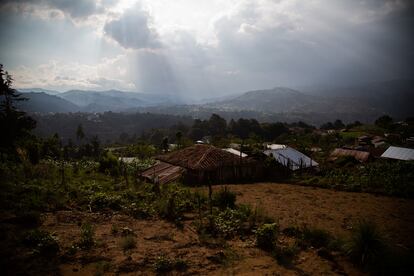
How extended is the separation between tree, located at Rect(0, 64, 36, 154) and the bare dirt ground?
1758cm

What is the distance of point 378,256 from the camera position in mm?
7125

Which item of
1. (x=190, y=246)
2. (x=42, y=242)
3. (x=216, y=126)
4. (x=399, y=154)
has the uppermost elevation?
(x=216, y=126)

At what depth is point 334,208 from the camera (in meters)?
13.9

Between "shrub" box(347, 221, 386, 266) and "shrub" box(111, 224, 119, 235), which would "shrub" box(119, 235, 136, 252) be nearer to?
"shrub" box(111, 224, 119, 235)

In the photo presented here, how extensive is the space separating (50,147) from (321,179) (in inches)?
1379

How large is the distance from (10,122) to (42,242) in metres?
26.8

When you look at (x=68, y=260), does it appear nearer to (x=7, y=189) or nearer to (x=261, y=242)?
(x=261, y=242)

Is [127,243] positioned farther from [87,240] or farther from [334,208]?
[334,208]

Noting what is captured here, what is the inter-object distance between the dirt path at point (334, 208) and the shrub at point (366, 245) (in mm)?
2290

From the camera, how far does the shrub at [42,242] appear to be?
6.90 meters

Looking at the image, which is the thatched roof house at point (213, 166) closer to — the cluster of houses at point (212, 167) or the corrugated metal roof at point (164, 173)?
the cluster of houses at point (212, 167)

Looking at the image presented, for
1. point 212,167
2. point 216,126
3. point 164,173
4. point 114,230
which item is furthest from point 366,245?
point 216,126

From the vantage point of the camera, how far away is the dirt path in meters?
10.8

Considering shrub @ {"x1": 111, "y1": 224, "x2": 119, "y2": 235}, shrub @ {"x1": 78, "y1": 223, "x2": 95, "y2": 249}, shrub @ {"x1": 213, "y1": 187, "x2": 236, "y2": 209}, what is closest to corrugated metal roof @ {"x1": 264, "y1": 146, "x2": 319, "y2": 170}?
shrub @ {"x1": 213, "y1": 187, "x2": 236, "y2": 209}
